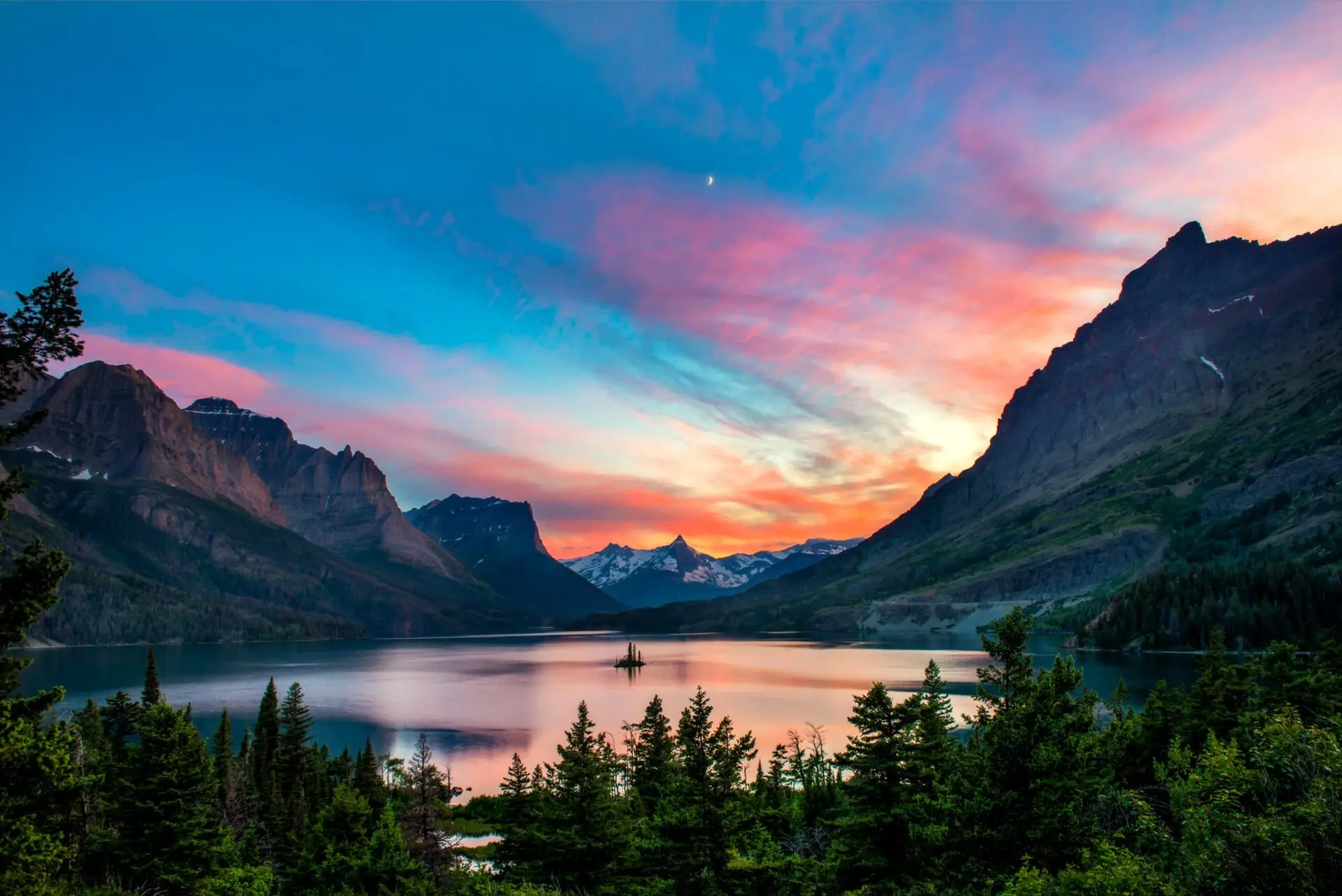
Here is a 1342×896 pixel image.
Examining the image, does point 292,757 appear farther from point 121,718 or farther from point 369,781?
point 369,781

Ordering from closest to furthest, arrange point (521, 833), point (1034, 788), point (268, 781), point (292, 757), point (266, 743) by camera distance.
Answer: point (1034, 788) → point (521, 833) → point (268, 781) → point (292, 757) → point (266, 743)

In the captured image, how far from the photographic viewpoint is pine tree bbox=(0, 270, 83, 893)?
1747cm

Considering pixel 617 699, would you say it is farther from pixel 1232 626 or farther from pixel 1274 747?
pixel 1274 747

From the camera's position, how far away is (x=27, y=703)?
18.4m

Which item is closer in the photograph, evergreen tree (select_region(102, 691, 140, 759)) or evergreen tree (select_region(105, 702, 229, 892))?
evergreen tree (select_region(105, 702, 229, 892))

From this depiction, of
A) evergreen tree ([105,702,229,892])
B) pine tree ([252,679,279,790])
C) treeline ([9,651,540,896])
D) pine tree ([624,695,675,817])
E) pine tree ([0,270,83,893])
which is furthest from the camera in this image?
pine tree ([252,679,279,790])

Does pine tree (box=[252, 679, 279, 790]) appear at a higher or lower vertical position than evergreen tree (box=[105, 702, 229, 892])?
lower

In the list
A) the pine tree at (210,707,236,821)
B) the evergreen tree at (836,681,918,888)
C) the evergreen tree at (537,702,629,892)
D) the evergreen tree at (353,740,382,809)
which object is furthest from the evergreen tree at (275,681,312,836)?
the evergreen tree at (836,681,918,888)

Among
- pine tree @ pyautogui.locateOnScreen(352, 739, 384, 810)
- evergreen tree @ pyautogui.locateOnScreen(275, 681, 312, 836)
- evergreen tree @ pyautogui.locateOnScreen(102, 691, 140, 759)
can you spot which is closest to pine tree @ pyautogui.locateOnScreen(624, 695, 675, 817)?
pine tree @ pyautogui.locateOnScreen(352, 739, 384, 810)

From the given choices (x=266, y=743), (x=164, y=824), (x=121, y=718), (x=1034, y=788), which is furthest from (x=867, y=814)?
(x=266, y=743)

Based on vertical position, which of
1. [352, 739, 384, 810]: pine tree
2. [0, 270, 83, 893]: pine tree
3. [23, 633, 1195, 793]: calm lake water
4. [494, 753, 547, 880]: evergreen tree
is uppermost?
[0, 270, 83, 893]: pine tree

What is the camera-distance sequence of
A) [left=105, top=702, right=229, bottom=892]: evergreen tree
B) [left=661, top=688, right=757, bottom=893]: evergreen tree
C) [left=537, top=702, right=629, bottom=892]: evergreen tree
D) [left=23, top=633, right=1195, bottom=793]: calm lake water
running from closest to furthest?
[left=661, top=688, right=757, bottom=893]: evergreen tree < [left=537, top=702, right=629, bottom=892]: evergreen tree < [left=105, top=702, right=229, bottom=892]: evergreen tree < [left=23, top=633, right=1195, bottom=793]: calm lake water

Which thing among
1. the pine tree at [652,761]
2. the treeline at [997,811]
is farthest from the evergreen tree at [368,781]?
the pine tree at [652,761]

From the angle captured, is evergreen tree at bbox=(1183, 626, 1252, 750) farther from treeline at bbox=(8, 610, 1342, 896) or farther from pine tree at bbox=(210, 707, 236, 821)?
pine tree at bbox=(210, 707, 236, 821)
